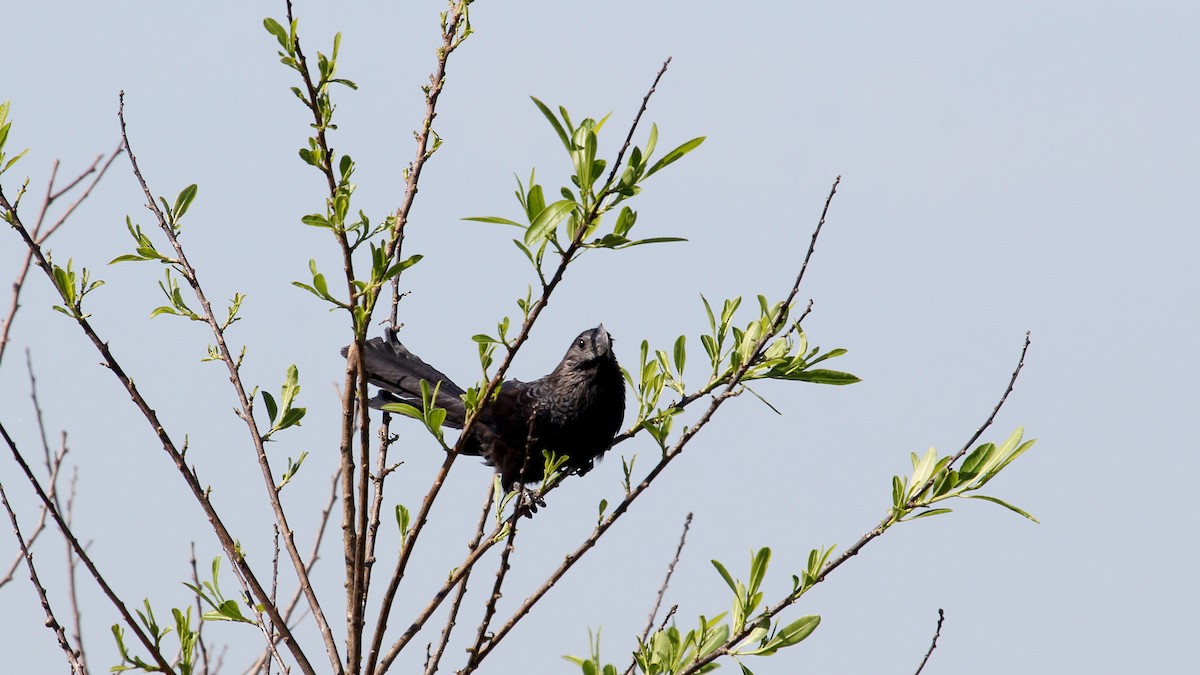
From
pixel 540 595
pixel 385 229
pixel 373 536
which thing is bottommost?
pixel 540 595

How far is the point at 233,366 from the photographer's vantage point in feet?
9.52

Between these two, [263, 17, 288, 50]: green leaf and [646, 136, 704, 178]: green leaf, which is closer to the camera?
[646, 136, 704, 178]: green leaf

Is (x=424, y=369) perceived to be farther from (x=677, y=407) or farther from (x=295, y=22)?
(x=295, y=22)

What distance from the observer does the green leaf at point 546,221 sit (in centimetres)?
228

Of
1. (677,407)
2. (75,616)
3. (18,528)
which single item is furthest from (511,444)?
(18,528)

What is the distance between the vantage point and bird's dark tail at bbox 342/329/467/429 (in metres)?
4.85

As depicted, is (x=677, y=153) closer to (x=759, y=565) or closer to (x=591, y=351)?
(x=759, y=565)

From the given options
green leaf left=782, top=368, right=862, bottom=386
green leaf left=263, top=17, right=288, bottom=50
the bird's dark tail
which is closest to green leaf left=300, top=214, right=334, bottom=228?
green leaf left=263, top=17, right=288, bottom=50

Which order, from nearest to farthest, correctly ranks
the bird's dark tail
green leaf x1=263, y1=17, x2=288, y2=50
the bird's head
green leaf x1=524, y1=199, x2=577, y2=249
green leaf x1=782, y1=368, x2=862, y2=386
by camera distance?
1. green leaf x1=524, y1=199, x2=577, y2=249
2. green leaf x1=263, y1=17, x2=288, y2=50
3. green leaf x1=782, y1=368, x2=862, y2=386
4. the bird's dark tail
5. the bird's head

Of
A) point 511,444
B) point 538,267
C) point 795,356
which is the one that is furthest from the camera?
point 511,444

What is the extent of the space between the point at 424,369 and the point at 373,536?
2485mm

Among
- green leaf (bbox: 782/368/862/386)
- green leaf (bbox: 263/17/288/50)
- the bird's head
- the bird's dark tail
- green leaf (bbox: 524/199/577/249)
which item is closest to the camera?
green leaf (bbox: 524/199/577/249)

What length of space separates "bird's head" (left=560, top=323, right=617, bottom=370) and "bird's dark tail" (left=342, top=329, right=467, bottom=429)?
1.87 ft

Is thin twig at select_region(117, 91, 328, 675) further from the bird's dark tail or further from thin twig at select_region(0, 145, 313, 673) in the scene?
the bird's dark tail
